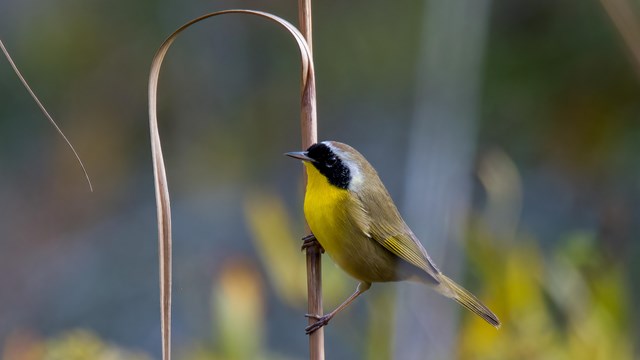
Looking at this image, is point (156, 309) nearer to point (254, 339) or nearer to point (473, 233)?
point (254, 339)

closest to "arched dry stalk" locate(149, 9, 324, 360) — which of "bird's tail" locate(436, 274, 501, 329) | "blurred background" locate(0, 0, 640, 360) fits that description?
"bird's tail" locate(436, 274, 501, 329)

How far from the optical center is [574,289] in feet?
10.0

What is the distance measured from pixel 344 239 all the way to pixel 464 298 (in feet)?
1.42

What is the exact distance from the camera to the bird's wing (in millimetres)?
2908

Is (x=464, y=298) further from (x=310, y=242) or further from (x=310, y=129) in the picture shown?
(x=310, y=129)

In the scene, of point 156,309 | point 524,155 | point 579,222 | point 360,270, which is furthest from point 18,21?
point 360,270

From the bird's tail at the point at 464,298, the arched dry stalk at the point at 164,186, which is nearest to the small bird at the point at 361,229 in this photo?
the bird's tail at the point at 464,298

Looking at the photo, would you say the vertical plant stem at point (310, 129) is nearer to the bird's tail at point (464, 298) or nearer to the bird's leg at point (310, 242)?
the bird's leg at point (310, 242)

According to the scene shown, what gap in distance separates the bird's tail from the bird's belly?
0.51 ft

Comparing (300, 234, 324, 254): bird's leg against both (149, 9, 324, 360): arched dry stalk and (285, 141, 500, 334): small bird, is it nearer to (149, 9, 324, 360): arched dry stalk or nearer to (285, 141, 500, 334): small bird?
(285, 141, 500, 334): small bird

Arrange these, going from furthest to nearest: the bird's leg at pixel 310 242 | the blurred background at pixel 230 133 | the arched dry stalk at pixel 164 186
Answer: the blurred background at pixel 230 133
the bird's leg at pixel 310 242
the arched dry stalk at pixel 164 186

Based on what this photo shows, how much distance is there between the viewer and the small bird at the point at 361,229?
276 centimetres

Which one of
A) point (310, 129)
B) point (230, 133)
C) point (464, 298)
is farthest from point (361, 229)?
point (230, 133)

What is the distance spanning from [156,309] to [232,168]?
118 centimetres
